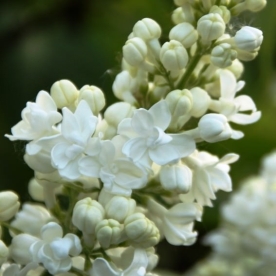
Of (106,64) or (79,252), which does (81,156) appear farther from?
(106,64)

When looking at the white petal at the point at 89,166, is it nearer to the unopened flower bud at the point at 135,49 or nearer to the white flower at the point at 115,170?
the white flower at the point at 115,170

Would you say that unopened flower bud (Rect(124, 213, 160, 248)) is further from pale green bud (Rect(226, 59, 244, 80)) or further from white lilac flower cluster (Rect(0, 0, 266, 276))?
pale green bud (Rect(226, 59, 244, 80))

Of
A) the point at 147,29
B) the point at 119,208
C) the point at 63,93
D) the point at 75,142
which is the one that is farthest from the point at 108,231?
the point at 147,29

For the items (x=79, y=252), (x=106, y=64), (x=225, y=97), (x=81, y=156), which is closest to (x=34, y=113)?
(x=81, y=156)

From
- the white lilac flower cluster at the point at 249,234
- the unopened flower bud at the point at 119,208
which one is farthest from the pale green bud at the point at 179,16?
the white lilac flower cluster at the point at 249,234

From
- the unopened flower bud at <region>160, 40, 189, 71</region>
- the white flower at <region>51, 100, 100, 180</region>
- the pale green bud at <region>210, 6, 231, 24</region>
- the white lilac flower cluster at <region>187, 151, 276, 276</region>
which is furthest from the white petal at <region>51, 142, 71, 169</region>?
the white lilac flower cluster at <region>187, 151, 276, 276</region>

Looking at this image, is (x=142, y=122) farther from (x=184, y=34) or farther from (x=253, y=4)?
(x=253, y=4)
